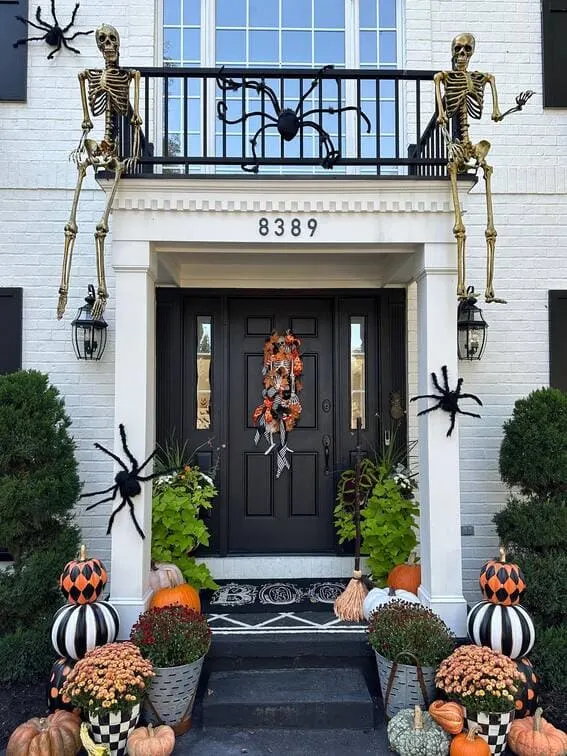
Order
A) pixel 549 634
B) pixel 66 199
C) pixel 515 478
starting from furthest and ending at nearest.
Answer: pixel 66 199 < pixel 515 478 < pixel 549 634

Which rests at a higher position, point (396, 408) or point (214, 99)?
point (214, 99)

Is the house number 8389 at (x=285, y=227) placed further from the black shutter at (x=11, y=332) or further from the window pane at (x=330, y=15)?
the window pane at (x=330, y=15)

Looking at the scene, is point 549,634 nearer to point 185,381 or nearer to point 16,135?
point 185,381

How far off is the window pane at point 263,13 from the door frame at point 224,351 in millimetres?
2365

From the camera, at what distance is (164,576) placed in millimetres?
3783

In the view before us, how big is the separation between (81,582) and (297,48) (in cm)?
455

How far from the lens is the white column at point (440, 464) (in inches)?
135

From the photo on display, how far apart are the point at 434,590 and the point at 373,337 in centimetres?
213

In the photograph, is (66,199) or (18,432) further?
(66,199)

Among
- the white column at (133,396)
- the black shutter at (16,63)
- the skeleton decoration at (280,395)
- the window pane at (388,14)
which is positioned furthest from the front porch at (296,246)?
the window pane at (388,14)

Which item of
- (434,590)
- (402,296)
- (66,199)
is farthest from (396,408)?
(66,199)

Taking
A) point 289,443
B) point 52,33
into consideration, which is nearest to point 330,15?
point 52,33

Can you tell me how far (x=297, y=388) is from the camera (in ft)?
15.5

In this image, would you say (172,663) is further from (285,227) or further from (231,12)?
(231,12)
